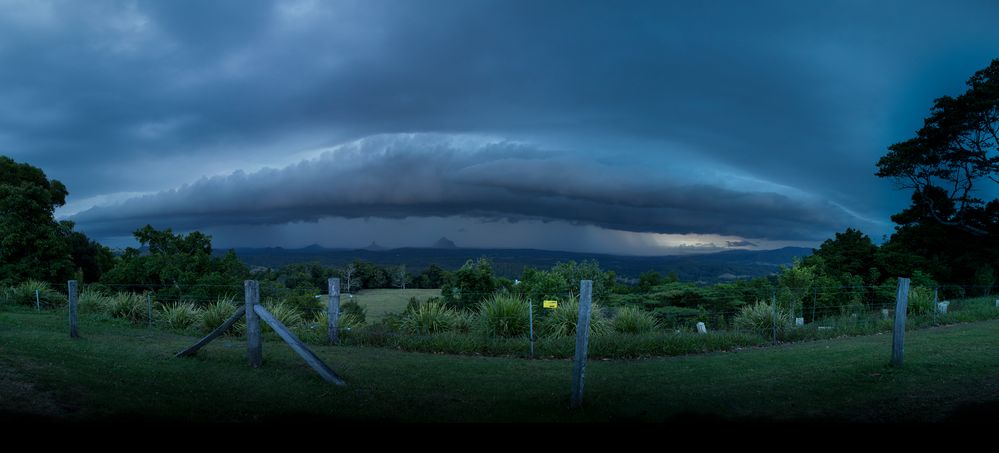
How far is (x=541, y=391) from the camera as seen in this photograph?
8.05 meters

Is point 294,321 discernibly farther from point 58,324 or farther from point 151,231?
point 151,231

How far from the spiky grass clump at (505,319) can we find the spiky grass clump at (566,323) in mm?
514

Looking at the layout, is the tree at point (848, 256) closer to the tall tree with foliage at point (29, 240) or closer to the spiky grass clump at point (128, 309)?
the spiky grass clump at point (128, 309)

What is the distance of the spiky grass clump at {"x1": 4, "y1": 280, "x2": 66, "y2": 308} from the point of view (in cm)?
2044

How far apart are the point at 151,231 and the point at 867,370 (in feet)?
110

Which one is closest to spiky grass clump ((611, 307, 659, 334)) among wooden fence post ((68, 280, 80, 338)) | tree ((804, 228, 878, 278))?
wooden fence post ((68, 280, 80, 338))

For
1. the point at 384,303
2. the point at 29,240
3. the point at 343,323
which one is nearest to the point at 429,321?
the point at 343,323

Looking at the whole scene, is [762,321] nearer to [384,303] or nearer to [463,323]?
[463,323]

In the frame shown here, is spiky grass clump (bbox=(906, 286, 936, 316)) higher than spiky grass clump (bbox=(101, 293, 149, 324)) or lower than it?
higher

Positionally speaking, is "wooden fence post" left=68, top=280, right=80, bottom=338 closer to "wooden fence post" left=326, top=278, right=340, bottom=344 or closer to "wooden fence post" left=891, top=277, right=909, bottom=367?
"wooden fence post" left=326, top=278, right=340, bottom=344

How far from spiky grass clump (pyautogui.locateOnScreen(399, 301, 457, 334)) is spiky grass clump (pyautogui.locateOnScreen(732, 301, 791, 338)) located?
810 centimetres

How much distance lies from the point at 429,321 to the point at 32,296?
1617cm

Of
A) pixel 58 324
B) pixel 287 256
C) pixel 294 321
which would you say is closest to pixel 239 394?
pixel 294 321

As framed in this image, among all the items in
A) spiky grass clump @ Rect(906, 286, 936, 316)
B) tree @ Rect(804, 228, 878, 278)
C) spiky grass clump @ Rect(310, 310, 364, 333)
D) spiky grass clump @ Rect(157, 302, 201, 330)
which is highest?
tree @ Rect(804, 228, 878, 278)
